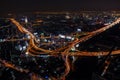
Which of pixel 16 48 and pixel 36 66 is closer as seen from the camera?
pixel 36 66

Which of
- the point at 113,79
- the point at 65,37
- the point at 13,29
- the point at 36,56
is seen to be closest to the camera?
the point at 113,79

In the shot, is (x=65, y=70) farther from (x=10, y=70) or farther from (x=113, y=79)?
(x=113, y=79)

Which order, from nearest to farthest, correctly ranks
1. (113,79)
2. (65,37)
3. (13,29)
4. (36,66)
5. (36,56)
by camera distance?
(113,79) → (36,66) → (36,56) → (65,37) → (13,29)

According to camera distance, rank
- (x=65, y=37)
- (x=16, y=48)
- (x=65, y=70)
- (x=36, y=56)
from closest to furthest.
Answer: (x=65, y=70)
(x=36, y=56)
(x=16, y=48)
(x=65, y=37)

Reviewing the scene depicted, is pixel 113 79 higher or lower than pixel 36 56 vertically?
higher

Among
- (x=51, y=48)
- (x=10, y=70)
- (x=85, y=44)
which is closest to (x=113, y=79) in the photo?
(x=10, y=70)

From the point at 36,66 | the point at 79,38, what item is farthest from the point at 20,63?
the point at 79,38

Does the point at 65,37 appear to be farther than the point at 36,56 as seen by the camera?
Yes

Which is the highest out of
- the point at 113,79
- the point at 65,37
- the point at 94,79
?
the point at 94,79

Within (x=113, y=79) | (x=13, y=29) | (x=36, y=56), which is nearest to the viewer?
(x=113, y=79)

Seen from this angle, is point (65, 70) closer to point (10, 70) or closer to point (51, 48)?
point (10, 70)
